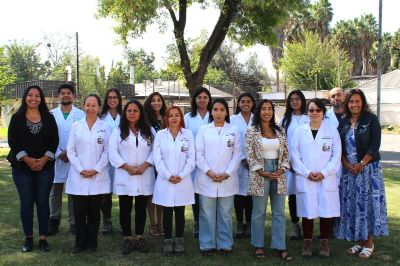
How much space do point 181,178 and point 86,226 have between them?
136cm

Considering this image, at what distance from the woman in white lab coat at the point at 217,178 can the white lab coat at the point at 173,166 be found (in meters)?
0.13

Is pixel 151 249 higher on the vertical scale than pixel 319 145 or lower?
lower

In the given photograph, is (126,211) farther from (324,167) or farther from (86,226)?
(324,167)

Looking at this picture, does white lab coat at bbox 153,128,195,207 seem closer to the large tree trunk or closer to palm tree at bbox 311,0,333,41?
the large tree trunk

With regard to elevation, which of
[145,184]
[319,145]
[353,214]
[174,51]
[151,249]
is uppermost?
[174,51]

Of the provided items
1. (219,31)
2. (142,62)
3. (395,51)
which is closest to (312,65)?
(395,51)

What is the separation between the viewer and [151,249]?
232 inches

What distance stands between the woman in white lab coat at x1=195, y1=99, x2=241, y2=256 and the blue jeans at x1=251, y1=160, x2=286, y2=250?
0.33 meters

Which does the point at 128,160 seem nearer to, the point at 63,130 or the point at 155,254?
the point at 155,254

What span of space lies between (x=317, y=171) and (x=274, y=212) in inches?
27.7

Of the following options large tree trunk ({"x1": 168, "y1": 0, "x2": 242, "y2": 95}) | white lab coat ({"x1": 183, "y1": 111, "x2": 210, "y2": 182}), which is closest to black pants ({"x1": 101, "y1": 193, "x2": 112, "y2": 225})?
white lab coat ({"x1": 183, "y1": 111, "x2": 210, "y2": 182})

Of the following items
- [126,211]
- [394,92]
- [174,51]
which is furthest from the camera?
[394,92]

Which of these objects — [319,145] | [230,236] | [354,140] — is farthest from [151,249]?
[354,140]

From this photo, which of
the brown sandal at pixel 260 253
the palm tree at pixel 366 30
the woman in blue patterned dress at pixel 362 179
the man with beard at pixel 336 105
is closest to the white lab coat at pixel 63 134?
the brown sandal at pixel 260 253
